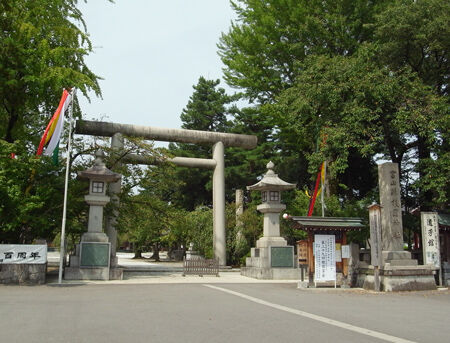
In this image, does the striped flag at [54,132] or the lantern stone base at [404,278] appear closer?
the lantern stone base at [404,278]

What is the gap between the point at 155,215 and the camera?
1889cm

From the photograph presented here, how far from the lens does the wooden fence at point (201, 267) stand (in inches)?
700

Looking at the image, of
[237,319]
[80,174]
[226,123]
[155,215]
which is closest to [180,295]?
[237,319]

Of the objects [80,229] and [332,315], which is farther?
[80,229]

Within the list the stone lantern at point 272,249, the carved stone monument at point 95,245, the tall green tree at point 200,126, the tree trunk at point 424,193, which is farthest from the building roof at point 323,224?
the tall green tree at point 200,126

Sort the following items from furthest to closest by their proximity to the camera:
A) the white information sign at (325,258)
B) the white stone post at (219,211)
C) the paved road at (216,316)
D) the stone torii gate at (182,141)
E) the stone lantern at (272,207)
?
the white stone post at (219,211)
the stone torii gate at (182,141)
the stone lantern at (272,207)
the white information sign at (325,258)
the paved road at (216,316)

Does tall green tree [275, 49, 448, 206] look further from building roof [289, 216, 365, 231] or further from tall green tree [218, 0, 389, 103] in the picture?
tall green tree [218, 0, 389, 103]

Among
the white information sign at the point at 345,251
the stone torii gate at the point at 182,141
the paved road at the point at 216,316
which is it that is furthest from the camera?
the stone torii gate at the point at 182,141

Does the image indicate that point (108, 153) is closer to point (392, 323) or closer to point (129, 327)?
point (129, 327)

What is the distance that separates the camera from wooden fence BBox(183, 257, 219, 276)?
58.3ft

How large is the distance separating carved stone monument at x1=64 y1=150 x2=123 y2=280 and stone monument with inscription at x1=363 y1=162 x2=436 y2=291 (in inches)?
368

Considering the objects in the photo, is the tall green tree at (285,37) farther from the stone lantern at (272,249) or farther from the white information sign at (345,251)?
the white information sign at (345,251)

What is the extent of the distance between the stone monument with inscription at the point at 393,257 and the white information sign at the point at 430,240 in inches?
33.5

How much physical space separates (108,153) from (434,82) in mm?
15254
